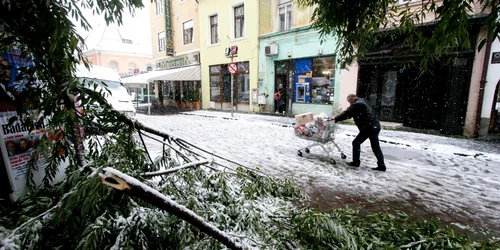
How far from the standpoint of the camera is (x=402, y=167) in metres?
5.50

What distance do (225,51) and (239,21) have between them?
2.28m

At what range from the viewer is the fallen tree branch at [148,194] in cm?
133

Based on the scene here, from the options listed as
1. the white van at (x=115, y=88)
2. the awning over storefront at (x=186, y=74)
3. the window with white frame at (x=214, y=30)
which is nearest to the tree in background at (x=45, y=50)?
the white van at (x=115, y=88)

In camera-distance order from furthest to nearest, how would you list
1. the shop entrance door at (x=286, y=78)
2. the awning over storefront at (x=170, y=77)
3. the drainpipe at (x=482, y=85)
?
the awning over storefront at (x=170, y=77) → the shop entrance door at (x=286, y=78) → the drainpipe at (x=482, y=85)

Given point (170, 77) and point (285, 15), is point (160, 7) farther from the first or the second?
point (285, 15)

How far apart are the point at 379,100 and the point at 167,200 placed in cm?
1164

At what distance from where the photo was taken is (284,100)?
1480 centimetres

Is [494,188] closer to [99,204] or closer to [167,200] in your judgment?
[167,200]

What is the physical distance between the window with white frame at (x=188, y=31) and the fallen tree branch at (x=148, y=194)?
838 inches

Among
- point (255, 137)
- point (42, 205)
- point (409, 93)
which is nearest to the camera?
point (42, 205)

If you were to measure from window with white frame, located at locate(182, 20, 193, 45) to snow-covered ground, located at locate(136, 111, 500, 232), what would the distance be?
14.3 meters

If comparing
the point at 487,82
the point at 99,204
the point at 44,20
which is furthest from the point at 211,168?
the point at 487,82

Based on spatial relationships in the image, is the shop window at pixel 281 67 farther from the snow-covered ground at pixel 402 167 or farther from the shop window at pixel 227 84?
the snow-covered ground at pixel 402 167

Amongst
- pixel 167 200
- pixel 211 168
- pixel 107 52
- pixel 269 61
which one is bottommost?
pixel 211 168
